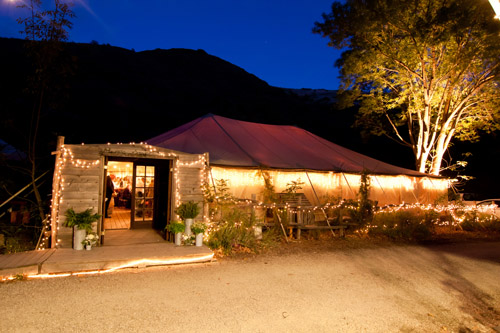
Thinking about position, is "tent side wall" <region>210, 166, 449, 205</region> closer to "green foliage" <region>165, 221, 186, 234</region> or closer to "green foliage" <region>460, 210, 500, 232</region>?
"green foliage" <region>460, 210, 500, 232</region>

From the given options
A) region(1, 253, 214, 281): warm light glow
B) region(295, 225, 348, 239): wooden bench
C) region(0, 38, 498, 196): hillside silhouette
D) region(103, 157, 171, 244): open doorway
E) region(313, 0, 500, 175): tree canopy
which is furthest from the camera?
region(0, 38, 498, 196): hillside silhouette

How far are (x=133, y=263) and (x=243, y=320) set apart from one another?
8.67 ft

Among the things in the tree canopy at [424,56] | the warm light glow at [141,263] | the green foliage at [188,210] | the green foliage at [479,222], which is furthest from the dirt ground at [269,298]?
the tree canopy at [424,56]

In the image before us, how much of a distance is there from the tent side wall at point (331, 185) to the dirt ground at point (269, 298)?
3.19 m

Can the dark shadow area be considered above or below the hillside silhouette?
below

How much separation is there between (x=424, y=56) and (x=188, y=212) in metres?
10.7

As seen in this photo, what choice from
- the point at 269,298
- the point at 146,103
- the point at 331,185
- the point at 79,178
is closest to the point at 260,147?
the point at 331,185

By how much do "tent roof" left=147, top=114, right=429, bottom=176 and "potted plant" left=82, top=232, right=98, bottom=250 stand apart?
359 centimetres

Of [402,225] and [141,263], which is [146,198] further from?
[402,225]

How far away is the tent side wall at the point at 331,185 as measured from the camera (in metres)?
A: 9.13

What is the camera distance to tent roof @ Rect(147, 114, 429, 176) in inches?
374

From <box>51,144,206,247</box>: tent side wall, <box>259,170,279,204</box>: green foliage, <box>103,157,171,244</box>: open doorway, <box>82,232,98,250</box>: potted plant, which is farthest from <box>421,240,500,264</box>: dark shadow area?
<box>82,232,98,250</box>: potted plant

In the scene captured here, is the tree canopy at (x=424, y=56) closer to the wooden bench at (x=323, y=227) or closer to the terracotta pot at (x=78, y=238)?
the wooden bench at (x=323, y=227)

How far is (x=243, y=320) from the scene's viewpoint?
133 inches
